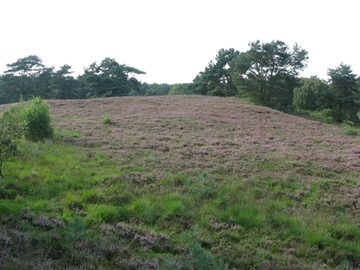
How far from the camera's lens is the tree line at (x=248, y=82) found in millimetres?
35938

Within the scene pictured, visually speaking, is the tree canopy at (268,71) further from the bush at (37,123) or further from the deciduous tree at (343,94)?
the bush at (37,123)

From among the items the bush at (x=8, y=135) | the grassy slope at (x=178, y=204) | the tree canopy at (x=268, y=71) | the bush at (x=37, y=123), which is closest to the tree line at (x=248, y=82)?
the tree canopy at (x=268, y=71)

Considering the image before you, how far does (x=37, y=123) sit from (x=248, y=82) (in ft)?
89.1

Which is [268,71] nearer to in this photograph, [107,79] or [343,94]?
[343,94]

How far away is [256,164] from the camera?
40.1 feet

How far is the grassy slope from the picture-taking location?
4746mm

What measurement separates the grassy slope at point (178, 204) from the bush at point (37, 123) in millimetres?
914

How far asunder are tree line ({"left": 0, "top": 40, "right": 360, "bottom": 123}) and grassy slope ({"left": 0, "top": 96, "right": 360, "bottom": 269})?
2117 centimetres

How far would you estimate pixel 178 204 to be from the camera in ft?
23.0

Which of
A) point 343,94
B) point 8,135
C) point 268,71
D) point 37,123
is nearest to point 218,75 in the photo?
point 268,71

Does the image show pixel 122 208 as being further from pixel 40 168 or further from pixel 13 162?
pixel 13 162

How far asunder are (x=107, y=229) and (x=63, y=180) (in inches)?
138

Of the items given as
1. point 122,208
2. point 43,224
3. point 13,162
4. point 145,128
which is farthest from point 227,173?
point 145,128

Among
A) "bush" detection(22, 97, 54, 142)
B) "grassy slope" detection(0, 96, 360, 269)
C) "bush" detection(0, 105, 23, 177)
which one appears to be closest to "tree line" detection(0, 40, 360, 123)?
"grassy slope" detection(0, 96, 360, 269)
